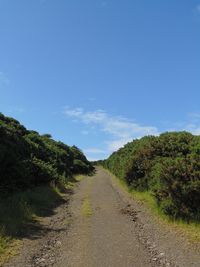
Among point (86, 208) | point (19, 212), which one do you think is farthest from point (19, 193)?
point (19, 212)

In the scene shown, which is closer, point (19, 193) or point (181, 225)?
point (181, 225)

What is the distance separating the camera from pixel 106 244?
482 inches

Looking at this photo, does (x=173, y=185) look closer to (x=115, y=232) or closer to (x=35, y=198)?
(x=115, y=232)

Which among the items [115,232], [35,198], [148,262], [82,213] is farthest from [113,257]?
[35,198]

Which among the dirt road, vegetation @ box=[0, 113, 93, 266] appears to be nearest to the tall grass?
vegetation @ box=[0, 113, 93, 266]

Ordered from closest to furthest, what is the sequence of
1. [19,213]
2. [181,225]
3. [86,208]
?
1. [181,225]
2. [19,213]
3. [86,208]

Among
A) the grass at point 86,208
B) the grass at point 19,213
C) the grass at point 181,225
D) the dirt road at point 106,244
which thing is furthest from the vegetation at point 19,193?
the grass at point 181,225

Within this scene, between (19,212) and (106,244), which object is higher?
(19,212)

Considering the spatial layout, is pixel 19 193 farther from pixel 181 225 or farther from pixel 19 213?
pixel 181 225

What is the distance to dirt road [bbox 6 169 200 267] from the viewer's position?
33.9 ft

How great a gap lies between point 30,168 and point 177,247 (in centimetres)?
1558

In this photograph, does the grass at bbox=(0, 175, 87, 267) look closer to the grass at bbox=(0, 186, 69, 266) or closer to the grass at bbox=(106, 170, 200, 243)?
the grass at bbox=(0, 186, 69, 266)

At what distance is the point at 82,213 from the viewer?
18.9 m

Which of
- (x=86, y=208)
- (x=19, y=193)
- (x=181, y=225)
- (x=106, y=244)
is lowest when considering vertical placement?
(x=106, y=244)
